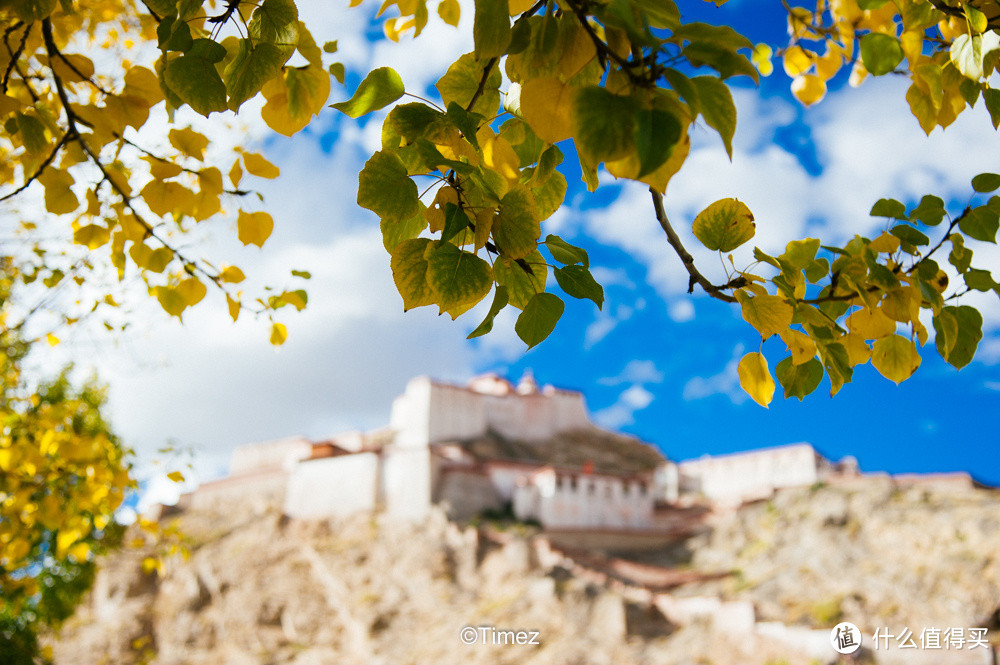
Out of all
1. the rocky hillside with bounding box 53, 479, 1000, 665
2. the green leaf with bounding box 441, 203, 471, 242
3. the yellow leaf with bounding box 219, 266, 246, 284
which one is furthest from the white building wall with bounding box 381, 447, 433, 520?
the green leaf with bounding box 441, 203, 471, 242

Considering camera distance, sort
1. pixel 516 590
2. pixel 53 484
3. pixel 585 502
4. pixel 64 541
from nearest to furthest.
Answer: pixel 64 541, pixel 53 484, pixel 516 590, pixel 585 502

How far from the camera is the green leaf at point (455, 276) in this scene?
1.94 feet

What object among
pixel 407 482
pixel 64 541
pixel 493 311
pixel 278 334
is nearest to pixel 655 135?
pixel 493 311

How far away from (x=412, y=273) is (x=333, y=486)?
1920 centimetres

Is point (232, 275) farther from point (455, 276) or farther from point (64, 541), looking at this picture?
point (64, 541)

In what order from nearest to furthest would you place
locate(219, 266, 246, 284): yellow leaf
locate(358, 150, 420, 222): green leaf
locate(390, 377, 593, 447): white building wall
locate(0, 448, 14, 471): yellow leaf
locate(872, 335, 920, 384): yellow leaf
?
locate(358, 150, 420, 222): green leaf < locate(872, 335, 920, 384): yellow leaf < locate(219, 266, 246, 284): yellow leaf < locate(0, 448, 14, 471): yellow leaf < locate(390, 377, 593, 447): white building wall

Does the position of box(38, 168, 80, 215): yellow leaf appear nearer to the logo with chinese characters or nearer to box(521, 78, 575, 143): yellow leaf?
box(521, 78, 575, 143): yellow leaf

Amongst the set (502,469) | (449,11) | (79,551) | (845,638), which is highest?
(502,469)

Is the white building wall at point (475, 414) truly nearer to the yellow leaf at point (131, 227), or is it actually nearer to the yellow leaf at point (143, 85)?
the yellow leaf at point (131, 227)

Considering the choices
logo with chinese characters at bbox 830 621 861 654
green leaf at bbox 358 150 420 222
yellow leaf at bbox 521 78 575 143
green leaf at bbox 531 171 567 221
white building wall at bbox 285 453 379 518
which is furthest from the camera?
white building wall at bbox 285 453 379 518

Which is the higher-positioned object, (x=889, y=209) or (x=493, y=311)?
(x=889, y=209)

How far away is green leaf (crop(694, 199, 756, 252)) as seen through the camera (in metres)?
0.68

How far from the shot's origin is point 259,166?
1.18 metres

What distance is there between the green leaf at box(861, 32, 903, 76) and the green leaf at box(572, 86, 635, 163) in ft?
1.76
